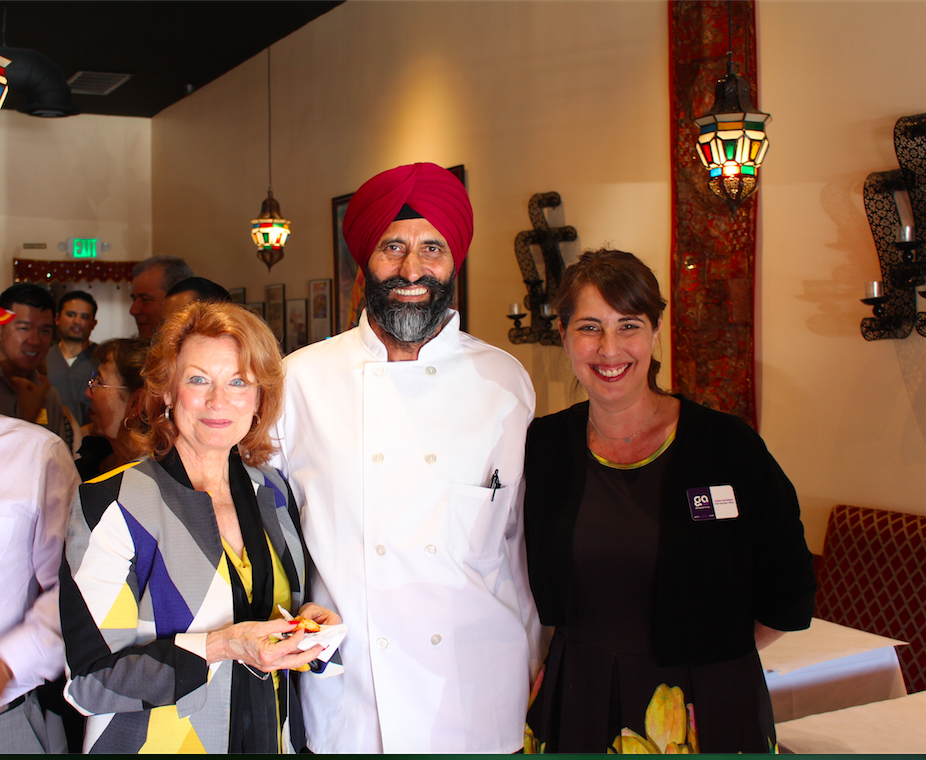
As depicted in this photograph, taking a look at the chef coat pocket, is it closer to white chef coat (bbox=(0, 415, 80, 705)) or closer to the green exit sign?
white chef coat (bbox=(0, 415, 80, 705))

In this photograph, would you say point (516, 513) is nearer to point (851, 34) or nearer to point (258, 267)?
point (851, 34)

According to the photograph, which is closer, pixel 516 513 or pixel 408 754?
pixel 408 754

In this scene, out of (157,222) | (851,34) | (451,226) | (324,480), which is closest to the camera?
(324,480)

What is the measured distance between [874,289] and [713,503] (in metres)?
1.92

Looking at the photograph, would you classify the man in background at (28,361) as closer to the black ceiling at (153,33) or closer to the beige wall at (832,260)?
the beige wall at (832,260)

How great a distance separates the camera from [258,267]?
826cm

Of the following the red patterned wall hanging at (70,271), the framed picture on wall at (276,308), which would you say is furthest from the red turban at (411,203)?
the red patterned wall hanging at (70,271)

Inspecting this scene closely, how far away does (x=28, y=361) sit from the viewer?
377 centimetres

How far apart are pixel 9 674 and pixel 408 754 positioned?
32.3 inches

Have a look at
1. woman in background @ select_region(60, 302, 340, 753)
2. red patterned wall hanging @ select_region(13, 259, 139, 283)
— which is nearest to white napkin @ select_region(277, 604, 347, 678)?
woman in background @ select_region(60, 302, 340, 753)

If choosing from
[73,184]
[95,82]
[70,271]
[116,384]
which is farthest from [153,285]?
[73,184]

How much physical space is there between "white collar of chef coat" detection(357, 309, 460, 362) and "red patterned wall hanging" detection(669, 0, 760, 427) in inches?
89.3

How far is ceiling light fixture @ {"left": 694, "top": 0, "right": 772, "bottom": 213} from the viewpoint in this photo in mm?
3371

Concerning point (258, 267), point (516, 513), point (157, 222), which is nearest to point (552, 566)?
point (516, 513)
